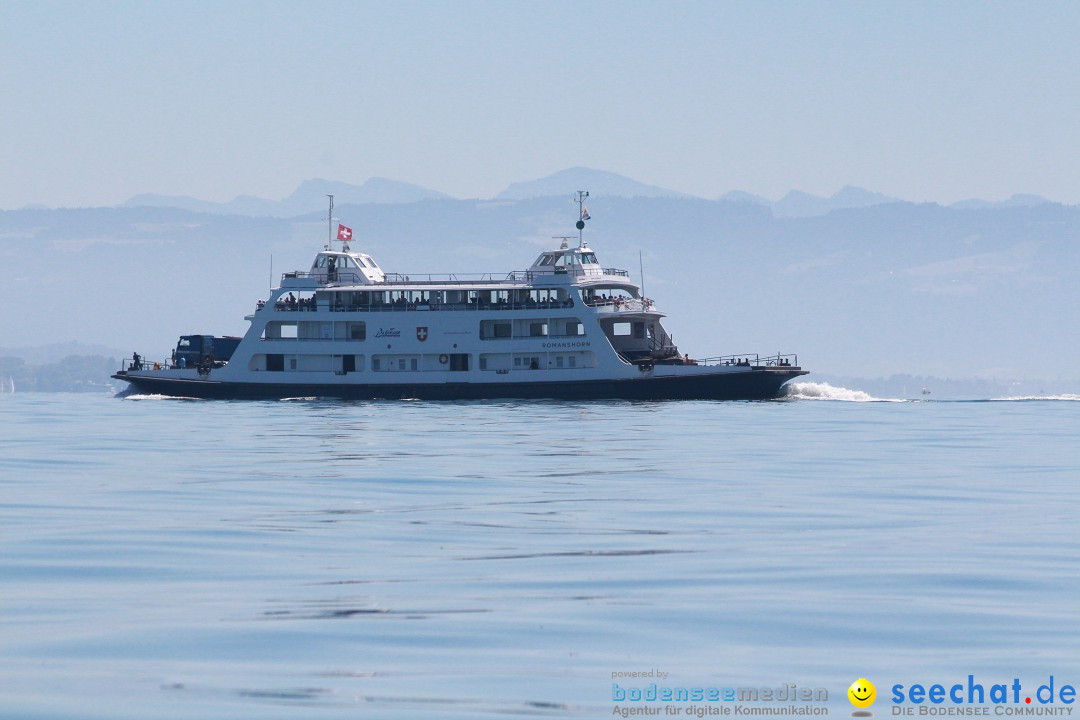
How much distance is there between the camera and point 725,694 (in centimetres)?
1266

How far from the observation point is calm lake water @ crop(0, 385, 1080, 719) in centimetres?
1313

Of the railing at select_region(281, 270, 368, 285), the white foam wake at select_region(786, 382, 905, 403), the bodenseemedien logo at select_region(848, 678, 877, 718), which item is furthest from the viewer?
the railing at select_region(281, 270, 368, 285)

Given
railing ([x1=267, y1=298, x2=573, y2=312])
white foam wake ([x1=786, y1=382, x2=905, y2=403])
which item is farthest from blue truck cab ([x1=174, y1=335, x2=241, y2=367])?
white foam wake ([x1=786, y1=382, x2=905, y2=403])

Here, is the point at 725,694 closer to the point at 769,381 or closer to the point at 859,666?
the point at 859,666

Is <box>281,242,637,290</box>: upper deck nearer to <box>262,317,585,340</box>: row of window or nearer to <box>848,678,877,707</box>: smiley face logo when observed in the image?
<box>262,317,585,340</box>: row of window

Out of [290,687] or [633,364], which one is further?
[633,364]

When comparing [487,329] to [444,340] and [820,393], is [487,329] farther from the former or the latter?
[820,393]

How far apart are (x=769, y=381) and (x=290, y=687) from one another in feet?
206

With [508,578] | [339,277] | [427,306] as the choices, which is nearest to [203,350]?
[339,277]

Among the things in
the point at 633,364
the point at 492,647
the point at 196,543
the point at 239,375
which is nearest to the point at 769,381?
the point at 633,364

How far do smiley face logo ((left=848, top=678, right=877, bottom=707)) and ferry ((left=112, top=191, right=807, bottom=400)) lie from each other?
6187cm

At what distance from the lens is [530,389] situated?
76.2 meters

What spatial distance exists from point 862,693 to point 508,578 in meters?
6.51

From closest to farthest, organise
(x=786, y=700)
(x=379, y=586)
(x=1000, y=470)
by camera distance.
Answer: (x=786, y=700)
(x=379, y=586)
(x=1000, y=470)
